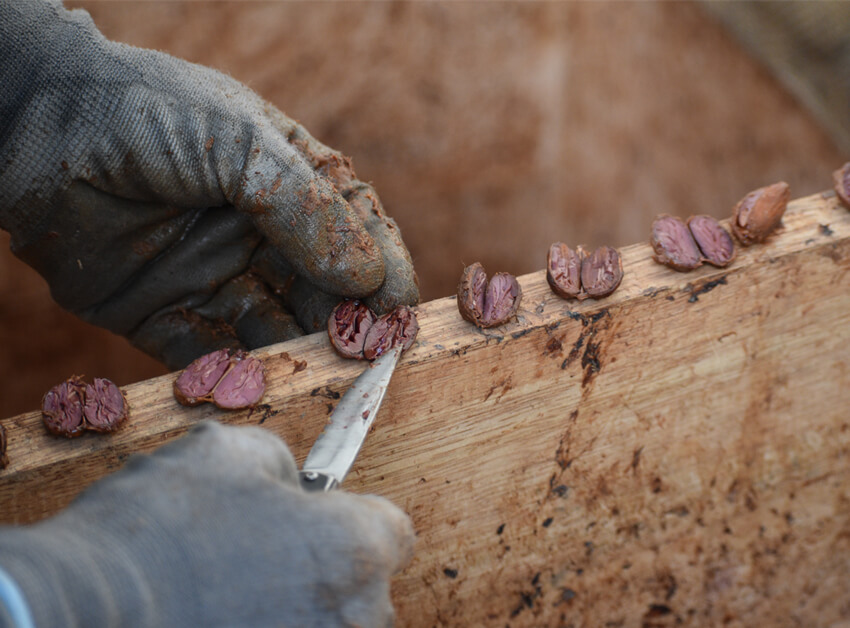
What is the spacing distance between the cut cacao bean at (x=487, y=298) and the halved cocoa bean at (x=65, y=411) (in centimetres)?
88

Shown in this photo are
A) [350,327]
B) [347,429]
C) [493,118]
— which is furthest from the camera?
[493,118]

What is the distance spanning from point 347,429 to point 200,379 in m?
0.39

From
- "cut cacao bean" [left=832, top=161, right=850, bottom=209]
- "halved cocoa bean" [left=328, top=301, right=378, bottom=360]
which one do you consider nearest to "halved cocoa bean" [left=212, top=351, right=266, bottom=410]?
"halved cocoa bean" [left=328, top=301, right=378, bottom=360]

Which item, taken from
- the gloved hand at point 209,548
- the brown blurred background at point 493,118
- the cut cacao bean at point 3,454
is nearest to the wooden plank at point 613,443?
the cut cacao bean at point 3,454

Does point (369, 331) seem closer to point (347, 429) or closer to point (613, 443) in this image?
point (347, 429)

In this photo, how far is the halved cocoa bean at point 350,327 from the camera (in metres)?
1.55

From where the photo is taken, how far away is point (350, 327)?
1.62 metres

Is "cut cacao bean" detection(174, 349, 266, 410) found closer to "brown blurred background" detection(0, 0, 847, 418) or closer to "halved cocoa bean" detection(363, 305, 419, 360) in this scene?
"halved cocoa bean" detection(363, 305, 419, 360)

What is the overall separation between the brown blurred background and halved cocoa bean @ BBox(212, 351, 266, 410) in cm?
213

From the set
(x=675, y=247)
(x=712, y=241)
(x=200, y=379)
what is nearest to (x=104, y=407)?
(x=200, y=379)

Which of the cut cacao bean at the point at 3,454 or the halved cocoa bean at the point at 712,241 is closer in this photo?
the cut cacao bean at the point at 3,454

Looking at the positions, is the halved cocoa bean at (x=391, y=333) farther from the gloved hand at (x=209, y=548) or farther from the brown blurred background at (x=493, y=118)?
the brown blurred background at (x=493, y=118)


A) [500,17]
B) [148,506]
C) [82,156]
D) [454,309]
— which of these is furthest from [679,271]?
[500,17]

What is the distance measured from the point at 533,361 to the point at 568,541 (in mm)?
672
